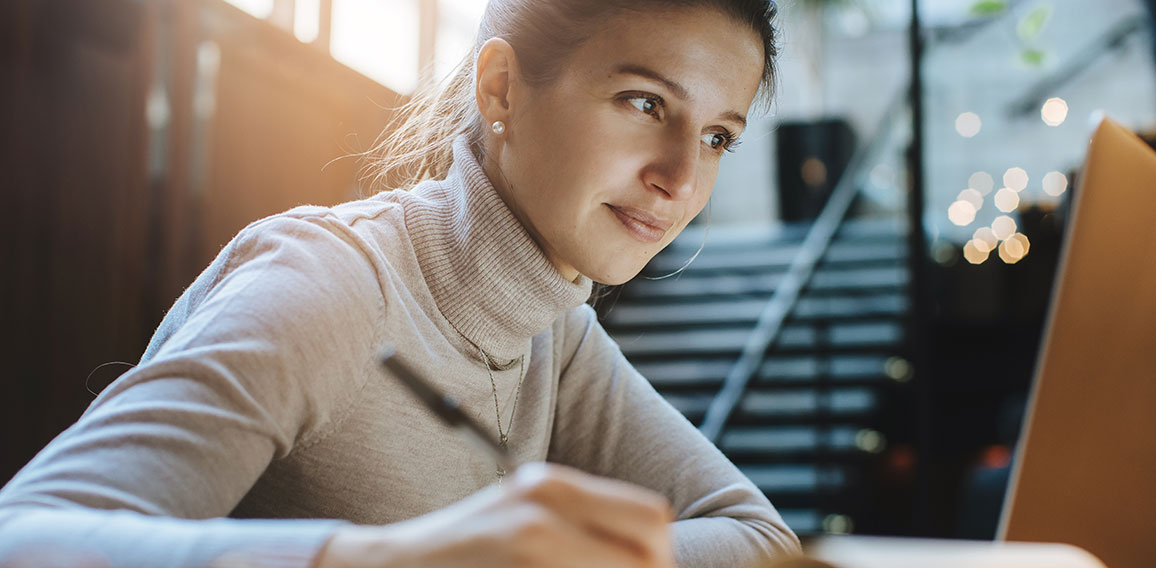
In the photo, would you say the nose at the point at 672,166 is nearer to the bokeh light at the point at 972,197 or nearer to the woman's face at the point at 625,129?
the woman's face at the point at 625,129

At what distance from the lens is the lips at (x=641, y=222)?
0.97m

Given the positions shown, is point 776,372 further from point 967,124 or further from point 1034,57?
point 1034,57

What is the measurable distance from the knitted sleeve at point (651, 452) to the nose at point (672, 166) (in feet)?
1.11

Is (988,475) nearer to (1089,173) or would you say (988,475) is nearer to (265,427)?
(1089,173)

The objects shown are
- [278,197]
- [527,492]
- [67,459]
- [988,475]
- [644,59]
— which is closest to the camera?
[527,492]

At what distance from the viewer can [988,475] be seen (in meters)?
3.05

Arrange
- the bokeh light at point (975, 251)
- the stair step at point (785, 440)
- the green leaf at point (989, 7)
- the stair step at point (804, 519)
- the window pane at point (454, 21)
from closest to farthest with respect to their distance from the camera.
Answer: the stair step at point (804, 519)
the stair step at point (785, 440)
the window pane at point (454, 21)
the bokeh light at point (975, 251)
the green leaf at point (989, 7)

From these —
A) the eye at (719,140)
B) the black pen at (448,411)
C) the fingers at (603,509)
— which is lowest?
the fingers at (603,509)

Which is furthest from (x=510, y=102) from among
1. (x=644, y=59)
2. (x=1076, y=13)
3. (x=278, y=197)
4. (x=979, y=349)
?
(x=1076, y=13)

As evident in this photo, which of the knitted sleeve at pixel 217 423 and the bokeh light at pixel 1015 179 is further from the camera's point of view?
the bokeh light at pixel 1015 179

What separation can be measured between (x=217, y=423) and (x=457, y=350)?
0.36 m

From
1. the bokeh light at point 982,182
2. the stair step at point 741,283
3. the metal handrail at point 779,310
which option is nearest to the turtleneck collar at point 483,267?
the metal handrail at point 779,310

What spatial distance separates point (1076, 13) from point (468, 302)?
7965 millimetres

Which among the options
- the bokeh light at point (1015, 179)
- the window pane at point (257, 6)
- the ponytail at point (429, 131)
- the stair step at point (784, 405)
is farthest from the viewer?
the bokeh light at point (1015, 179)
